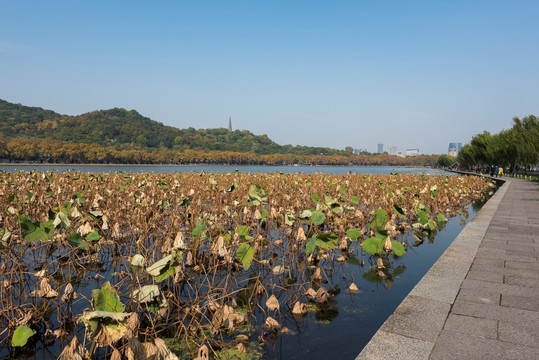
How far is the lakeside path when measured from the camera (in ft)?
8.69

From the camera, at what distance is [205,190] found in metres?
12.1

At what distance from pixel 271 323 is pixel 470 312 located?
75.6 inches

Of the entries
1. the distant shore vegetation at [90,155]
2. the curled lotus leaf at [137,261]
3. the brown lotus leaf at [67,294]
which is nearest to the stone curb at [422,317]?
the curled lotus leaf at [137,261]

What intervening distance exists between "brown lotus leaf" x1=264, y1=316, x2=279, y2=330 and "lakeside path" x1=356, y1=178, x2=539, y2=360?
0.97 meters

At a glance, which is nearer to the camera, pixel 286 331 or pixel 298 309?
pixel 286 331

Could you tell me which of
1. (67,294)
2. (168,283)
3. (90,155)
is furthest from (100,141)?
(168,283)

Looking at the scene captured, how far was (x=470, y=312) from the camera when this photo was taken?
335cm

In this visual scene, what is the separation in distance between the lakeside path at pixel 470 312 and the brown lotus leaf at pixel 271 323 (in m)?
0.97

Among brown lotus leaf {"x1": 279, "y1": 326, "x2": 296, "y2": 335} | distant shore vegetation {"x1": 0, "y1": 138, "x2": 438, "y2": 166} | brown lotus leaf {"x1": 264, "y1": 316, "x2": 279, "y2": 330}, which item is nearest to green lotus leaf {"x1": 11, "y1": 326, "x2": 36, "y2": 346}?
brown lotus leaf {"x1": 264, "y1": 316, "x2": 279, "y2": 330}

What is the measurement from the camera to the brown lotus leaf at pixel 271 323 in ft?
11.1

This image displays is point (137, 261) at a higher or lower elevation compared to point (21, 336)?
higher

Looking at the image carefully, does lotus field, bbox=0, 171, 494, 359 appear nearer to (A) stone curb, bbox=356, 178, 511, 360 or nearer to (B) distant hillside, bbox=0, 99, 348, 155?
(A) stone curb, bbox=356, 178, 511, 360

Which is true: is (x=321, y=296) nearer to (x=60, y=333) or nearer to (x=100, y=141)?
(x=60, y=333)

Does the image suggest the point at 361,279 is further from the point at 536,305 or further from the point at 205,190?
the point at 205,190
